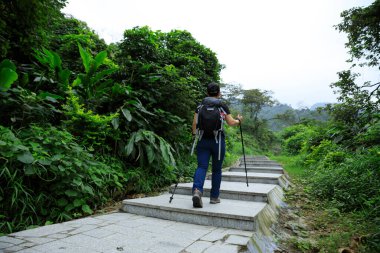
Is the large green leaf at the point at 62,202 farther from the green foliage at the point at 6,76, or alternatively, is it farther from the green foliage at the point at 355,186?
the green foliage at the point at 355,186

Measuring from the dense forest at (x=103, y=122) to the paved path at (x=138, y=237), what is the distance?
17.6 inches

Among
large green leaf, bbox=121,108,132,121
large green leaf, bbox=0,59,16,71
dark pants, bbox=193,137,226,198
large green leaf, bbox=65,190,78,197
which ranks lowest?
large green leaf, bbox=65,190,78,197

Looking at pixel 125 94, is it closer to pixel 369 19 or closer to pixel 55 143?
pixel 55 143

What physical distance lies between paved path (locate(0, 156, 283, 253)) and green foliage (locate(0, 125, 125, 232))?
1.21 feet

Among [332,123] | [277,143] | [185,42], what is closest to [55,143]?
[185,42]

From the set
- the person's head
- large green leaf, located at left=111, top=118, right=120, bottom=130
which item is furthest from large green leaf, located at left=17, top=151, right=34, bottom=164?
the person's head

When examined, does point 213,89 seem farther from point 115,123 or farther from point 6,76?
point 6,76

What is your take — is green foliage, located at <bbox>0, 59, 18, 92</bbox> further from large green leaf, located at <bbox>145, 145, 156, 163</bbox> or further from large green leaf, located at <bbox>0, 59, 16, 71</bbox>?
large green leaf, located at <bbox>145, 145, 156, 163</bbox>

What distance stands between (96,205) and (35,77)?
2.66m

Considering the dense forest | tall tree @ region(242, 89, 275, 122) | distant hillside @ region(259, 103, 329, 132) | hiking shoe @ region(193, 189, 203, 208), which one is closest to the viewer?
the dense forest

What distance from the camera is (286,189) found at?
210 inches

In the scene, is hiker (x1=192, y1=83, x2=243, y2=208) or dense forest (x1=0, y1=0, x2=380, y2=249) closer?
dense forest (x1=0, y1=0, x2=380, y2=249)

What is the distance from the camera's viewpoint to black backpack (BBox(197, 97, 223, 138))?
130 inches

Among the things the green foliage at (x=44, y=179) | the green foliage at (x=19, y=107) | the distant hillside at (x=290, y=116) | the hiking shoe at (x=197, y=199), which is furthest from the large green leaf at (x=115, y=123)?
the distant hillside at (x=290, y=116)
